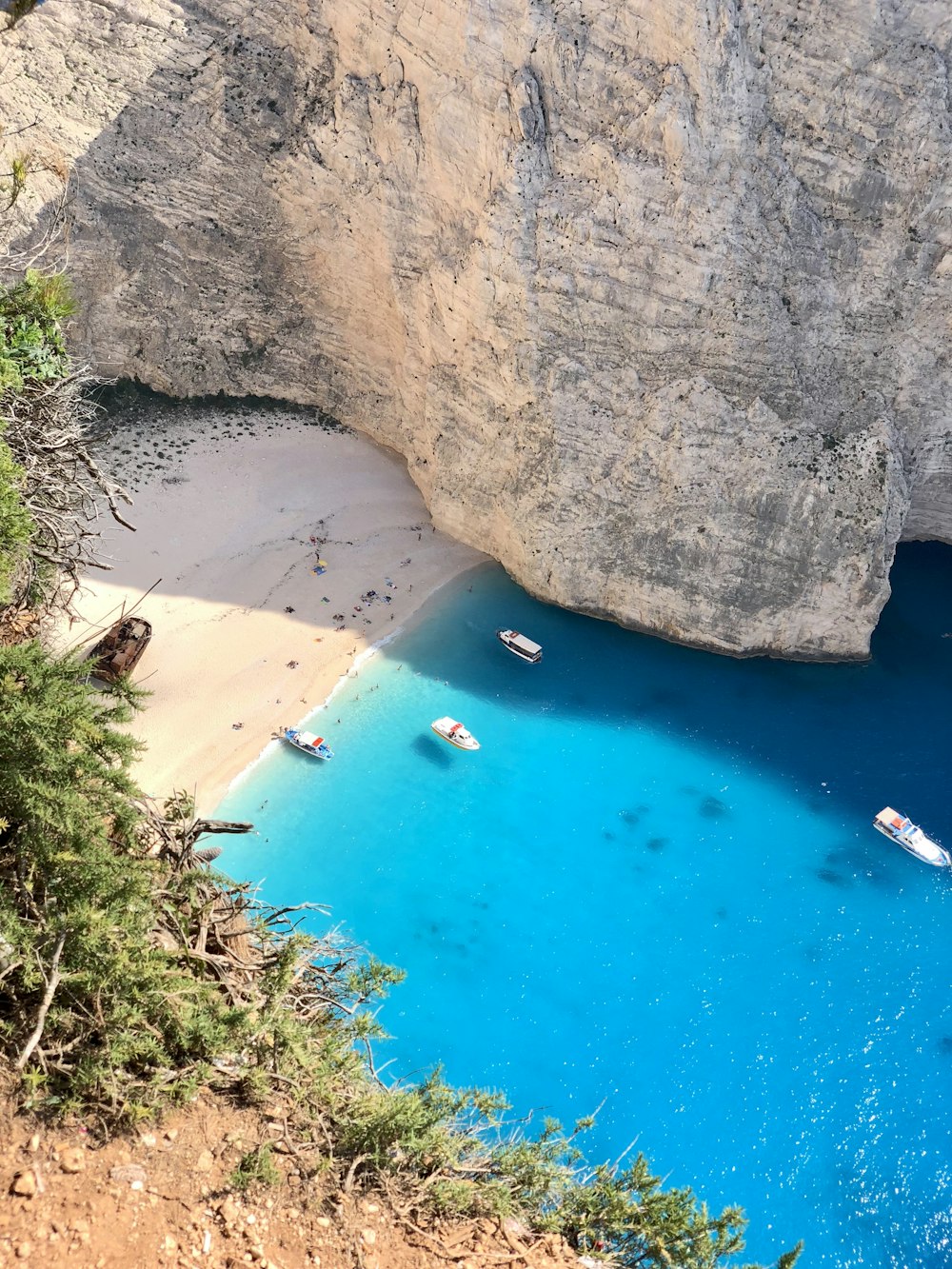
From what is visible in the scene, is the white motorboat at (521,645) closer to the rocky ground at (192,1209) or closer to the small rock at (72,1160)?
the rocky ground at (192,1209)

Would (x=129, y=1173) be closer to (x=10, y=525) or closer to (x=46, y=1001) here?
(x=46, y=1001)

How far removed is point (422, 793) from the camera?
26328 millimetres

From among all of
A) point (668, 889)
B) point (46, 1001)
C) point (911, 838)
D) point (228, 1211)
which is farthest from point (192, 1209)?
point (911, 838)

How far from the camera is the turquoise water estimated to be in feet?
65.9

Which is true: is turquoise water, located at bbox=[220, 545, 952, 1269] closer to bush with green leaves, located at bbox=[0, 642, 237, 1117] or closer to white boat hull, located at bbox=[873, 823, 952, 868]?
white boat hull, located at bbox=[873, 823, 952, 868]

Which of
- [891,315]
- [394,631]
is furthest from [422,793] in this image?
[891,315]

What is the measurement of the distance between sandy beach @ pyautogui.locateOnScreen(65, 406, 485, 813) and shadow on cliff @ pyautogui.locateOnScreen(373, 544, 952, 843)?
7.88 ft

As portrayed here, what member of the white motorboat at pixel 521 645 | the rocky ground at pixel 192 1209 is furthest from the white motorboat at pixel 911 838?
the rocky ground at pixel 192 1209

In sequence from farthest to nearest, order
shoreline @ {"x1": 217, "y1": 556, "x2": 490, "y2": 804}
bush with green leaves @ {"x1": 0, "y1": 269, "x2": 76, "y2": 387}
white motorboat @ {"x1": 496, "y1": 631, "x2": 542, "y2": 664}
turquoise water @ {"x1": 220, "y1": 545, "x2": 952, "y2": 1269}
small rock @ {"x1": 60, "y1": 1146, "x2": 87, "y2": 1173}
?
white motorboat @ {"x1": 496, "y1": 631, "x2": 542, "y2": 664} < shoreline @ {"x1": 217, "y1": 556, "x2": 490, "y2": 804} < turquoise water @ {"x1": 220, "y1": 545, "x2": 952, "y2": 1269} < bush with green leaves @ {"x1": 0, "y1": 269, "x2": 76, "y2": 387} < small rock @ {"x1": 60, "y1": 1146, "x2": 87, "y2": 1173}

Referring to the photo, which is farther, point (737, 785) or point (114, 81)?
point (114, 81)

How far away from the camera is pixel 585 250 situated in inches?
1071

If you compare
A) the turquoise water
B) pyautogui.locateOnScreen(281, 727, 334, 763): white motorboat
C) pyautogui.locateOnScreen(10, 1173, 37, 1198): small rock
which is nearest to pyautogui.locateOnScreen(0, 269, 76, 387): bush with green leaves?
pyautogui.locateOnScreen(10, 1173, 37, 1198): small rock

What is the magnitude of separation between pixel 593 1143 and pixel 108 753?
1440 cm

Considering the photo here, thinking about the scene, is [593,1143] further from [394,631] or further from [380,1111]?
[394,631]
